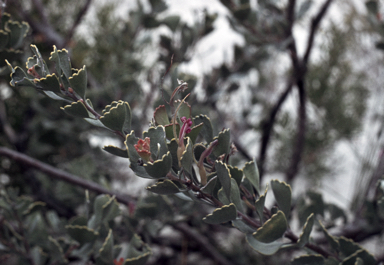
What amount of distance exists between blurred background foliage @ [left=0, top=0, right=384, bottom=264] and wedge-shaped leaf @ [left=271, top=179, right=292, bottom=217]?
0.16 metres

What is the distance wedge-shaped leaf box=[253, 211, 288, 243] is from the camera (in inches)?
7.6

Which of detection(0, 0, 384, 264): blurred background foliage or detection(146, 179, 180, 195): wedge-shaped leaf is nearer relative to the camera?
detection(146, 179, 180, 195): wedge-shaped leaf

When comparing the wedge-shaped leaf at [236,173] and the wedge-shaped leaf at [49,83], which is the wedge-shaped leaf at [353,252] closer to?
the wedge-shaped leaf at [236,173]

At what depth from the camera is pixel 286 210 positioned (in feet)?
0.75

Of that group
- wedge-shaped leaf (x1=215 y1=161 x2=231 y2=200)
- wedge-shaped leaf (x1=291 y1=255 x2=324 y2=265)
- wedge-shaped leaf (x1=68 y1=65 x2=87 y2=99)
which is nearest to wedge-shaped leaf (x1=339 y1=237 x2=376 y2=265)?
wedge-shaped leaf (x1=291 y1=255 x2=324 y2=265)

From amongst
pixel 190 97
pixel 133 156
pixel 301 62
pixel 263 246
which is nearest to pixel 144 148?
pixel 133 156

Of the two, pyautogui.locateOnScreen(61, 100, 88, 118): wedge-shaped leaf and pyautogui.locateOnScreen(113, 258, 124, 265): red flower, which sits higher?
pyautogui.locateOnScreen(61, 100, 88, 118): wedge-shaped leaf

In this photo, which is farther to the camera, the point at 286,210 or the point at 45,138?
the point at 45,138

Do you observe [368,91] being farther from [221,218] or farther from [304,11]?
[221,218]

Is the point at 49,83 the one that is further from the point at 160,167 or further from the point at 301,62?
the point at 301,62

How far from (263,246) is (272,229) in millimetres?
23

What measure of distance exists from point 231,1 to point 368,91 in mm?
459

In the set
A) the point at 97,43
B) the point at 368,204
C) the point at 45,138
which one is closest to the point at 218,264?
the point at 368,204

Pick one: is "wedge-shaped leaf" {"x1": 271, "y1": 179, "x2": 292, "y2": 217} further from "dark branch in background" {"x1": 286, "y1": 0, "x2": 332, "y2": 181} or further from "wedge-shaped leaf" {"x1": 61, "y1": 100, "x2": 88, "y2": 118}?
"dark branch in background" {"x1": 286, "y1": 0, "x2": 332, "y2": 181}
